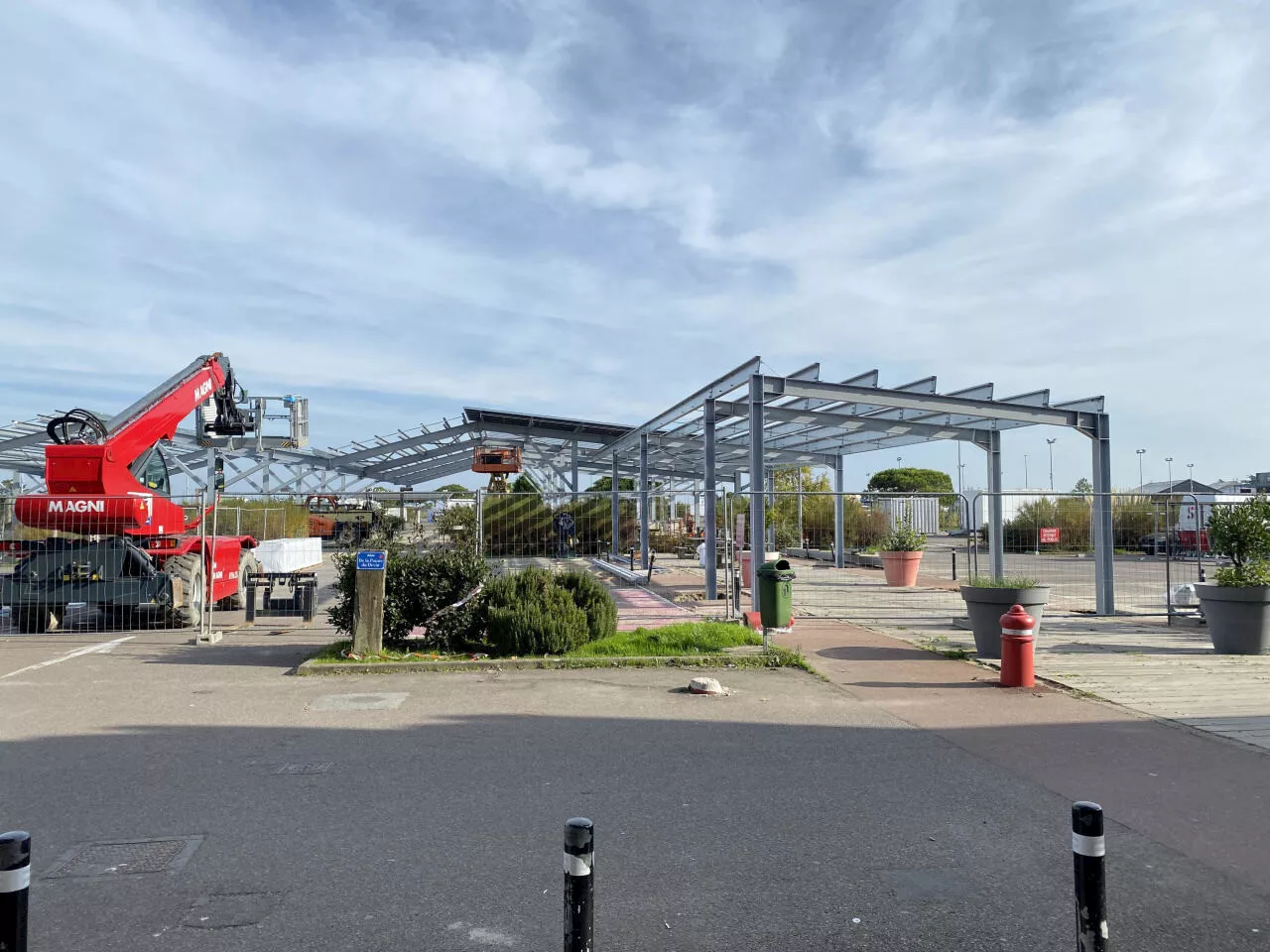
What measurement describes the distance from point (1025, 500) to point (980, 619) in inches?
332

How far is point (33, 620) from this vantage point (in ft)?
44.9

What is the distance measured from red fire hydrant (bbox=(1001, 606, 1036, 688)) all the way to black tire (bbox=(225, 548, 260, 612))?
12596 millimetres

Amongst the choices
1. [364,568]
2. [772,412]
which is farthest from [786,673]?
[772,412]

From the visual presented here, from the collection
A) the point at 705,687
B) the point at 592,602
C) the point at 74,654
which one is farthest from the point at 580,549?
the point at 705,687

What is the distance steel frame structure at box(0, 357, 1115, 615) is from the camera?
50.8ft

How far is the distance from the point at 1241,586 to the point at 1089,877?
10579 mm

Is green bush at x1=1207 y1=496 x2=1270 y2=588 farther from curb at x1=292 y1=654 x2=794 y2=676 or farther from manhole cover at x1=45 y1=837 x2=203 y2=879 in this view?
manhole cover at x1=45 y1=837 x2=203 y2=879

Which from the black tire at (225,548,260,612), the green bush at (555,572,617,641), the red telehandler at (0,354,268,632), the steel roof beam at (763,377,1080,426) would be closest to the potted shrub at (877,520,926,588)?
the steel roof beam at (763,377,1080,426)

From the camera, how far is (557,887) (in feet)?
14.2

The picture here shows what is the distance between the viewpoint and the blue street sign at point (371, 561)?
10.4m

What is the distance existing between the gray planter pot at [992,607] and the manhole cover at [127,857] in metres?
8.89

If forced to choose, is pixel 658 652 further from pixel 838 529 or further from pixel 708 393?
pixel 838 529

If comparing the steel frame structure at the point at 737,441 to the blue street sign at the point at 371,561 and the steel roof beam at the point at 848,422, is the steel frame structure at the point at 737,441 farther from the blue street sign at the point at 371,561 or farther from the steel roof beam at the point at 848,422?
the blue street sign at the point at 371,561

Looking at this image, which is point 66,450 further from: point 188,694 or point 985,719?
point 985,719
